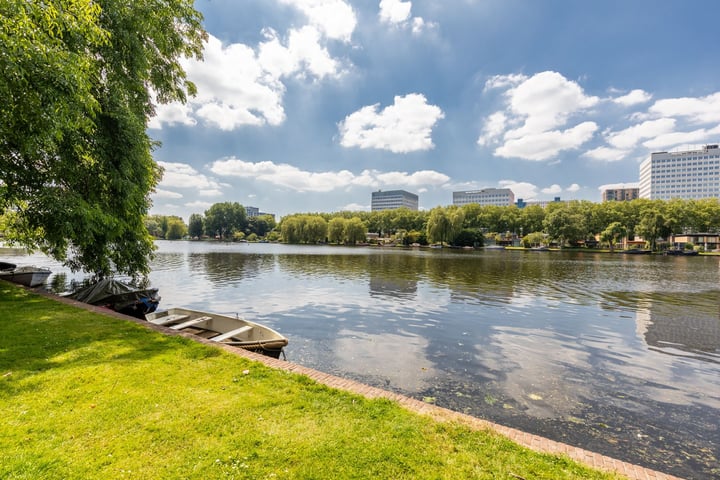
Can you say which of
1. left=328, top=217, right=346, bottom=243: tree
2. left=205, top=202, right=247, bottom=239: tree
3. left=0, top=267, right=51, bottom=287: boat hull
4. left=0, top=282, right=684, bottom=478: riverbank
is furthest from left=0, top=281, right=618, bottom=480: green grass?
left=205, top=202, right=247, bottom=239: tree

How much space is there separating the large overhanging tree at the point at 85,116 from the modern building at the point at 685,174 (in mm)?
217970

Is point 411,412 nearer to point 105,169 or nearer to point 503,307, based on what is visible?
point 105,169

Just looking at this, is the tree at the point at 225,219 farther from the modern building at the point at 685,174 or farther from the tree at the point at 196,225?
the modern building at the point at 685,174

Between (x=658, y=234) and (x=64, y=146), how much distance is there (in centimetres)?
12811

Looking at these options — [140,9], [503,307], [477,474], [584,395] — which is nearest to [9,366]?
[477,474]

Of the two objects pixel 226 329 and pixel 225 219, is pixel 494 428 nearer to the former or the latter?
pixel 226 329

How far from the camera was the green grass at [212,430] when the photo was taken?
3926 mm

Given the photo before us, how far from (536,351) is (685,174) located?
230150 mm

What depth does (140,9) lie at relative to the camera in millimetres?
13891

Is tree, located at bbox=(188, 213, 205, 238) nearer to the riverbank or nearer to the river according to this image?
the river

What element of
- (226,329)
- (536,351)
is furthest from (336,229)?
(536,351)

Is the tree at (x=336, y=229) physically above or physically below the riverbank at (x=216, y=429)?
above

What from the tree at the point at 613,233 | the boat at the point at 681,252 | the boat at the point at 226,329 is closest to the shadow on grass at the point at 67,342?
the boat at the point at 226,329

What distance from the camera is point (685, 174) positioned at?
568ft
